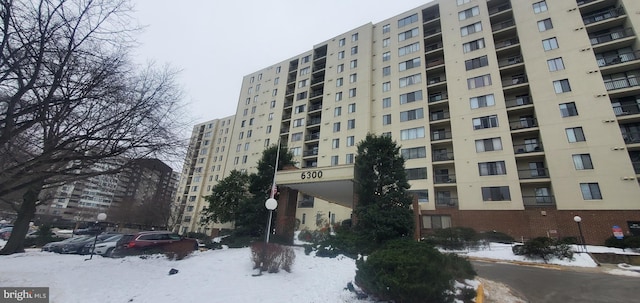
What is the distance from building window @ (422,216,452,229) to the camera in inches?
1106

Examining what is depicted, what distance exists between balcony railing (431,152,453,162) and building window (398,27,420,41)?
1936cm

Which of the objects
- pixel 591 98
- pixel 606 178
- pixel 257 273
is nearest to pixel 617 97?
pixel 591 98

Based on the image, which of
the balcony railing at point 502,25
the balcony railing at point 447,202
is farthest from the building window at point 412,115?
the balcony railing at point 502,25

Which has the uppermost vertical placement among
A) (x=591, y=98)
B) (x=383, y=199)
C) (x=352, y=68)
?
(x=352, y=68)

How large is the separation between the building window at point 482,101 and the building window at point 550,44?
7671 millimetres

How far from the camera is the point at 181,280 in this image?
8422 millimetres

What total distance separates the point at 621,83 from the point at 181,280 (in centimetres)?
4078

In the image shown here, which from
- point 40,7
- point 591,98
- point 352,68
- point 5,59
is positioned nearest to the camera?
point 5,59

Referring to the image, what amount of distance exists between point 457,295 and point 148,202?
189 ft

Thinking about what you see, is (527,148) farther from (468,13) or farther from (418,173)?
(468,13)

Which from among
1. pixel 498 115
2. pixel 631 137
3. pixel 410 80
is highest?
pixel 410 80

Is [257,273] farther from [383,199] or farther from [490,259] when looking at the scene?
[490,259]

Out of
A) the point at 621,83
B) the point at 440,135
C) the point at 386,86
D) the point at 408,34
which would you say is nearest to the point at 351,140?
the point at 386,86

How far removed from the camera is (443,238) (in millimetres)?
22719
